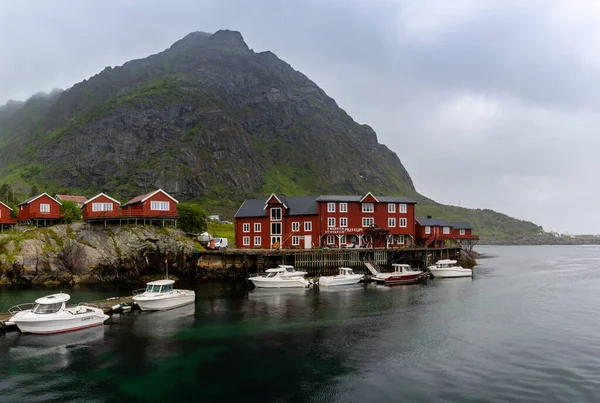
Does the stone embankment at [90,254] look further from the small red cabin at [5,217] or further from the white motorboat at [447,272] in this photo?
the white motorboat at [447,272]

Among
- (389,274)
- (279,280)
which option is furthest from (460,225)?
(279,280)

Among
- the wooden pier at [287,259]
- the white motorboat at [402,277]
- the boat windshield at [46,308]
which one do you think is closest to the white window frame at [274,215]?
the wooden pier at [287,259]

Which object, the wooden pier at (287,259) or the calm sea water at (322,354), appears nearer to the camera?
the calm sea water at (322,354)

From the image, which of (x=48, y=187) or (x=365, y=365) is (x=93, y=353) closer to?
(x=365, y=365)

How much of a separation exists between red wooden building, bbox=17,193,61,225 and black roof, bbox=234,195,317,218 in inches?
1487

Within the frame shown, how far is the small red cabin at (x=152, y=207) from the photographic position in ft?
248

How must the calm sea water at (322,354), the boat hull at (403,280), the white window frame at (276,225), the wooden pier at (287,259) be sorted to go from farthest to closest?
the white window frame at (276,225)
the wooden pier at (287,259)
the boat hull at (403,280)
the calm sea water at (322,354)

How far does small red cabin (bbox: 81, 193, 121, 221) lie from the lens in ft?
249

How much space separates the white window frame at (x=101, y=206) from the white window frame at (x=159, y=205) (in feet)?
29.6

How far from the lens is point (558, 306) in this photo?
48781 millimetres

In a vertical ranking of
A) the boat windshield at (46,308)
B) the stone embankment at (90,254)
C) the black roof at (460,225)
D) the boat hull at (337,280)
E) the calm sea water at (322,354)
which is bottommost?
the calm sea water at (322,354)

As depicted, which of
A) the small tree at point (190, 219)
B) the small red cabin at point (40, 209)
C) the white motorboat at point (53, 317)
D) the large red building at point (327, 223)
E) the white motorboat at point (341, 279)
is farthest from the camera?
the small tree at point (190, 219)

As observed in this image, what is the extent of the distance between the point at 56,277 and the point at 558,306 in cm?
7241

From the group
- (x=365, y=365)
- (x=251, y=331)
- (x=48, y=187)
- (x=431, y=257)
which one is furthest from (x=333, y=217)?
(x=48, y=187)
